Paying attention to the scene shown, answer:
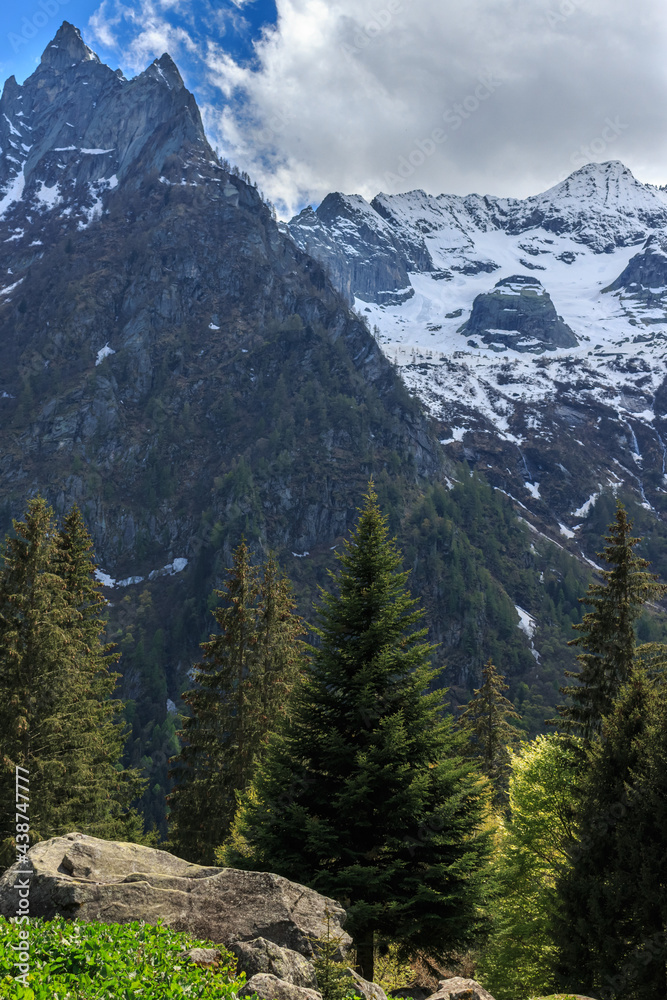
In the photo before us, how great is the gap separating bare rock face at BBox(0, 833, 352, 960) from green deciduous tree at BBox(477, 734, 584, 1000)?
8127 millimetres

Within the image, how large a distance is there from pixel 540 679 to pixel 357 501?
65.0m

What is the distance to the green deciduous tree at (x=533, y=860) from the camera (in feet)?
53.5

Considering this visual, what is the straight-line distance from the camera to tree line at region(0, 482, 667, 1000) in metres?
12.3

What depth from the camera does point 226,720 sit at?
25469 mm

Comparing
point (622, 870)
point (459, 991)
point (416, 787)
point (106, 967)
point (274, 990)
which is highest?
point (416, 787)

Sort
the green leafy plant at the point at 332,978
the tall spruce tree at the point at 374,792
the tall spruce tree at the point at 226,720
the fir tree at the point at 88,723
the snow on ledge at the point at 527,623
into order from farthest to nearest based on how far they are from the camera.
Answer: the snow on ledge at the point at 527,623, the tall spruce tree at the point at 226,720, the fir tree at the point at 88,723, the tall spruce tree at the point at 374,792, the green leafy plant at the point at 332,978

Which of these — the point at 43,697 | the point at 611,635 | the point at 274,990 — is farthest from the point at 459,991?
the point at 43,697

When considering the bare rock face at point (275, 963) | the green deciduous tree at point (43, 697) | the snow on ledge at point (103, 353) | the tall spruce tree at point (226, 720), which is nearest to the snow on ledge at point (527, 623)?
the tall spruce tree at point (226, 720)

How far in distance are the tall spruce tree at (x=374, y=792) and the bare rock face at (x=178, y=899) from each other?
2273mm

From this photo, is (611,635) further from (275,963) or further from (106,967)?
(106,967)

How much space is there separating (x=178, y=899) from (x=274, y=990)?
2.84m

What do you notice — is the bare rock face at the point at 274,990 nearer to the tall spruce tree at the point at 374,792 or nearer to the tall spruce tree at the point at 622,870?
the tall spruce tree at the point at 374,792

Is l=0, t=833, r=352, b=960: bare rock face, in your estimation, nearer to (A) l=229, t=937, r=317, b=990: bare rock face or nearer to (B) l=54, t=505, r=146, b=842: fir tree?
(A) l=229, t=937, r=317, b=990: bare rock face

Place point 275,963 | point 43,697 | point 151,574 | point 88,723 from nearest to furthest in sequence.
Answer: point 275,963, point 43,697, point 88,723, point 151,574
